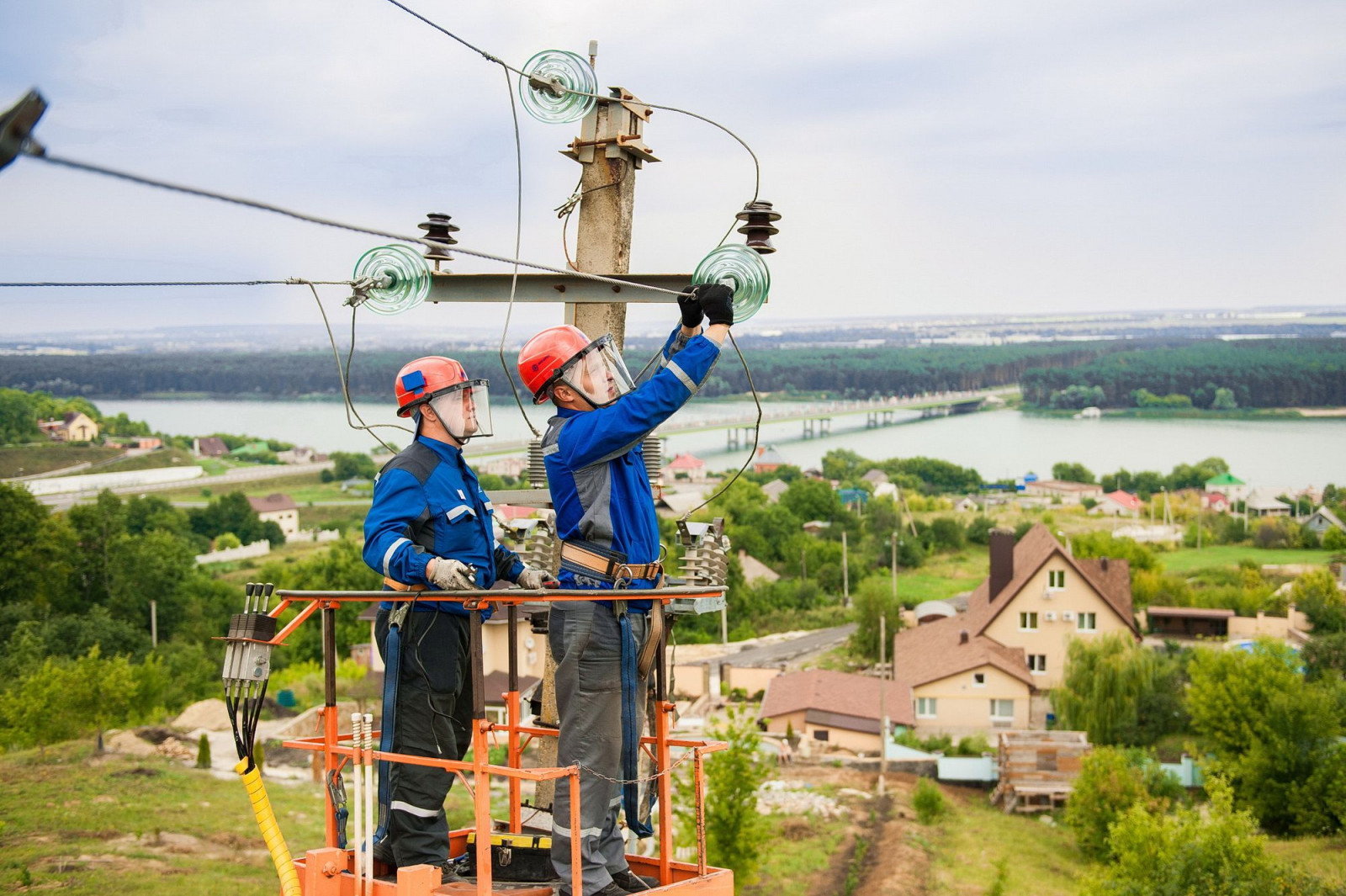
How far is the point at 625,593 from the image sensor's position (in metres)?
6.34

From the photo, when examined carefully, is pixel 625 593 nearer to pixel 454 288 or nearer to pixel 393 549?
pixel 393 549

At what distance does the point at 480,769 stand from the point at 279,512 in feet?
458

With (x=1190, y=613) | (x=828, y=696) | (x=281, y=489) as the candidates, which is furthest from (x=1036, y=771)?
(x=281, y=489)

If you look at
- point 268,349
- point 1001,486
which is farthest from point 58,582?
point 1001,486

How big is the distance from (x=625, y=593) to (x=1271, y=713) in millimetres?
50287

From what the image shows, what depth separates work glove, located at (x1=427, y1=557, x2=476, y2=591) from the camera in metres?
6.07

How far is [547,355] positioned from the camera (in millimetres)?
6910

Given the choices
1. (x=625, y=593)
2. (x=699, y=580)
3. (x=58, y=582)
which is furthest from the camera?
(x=58, y=582)

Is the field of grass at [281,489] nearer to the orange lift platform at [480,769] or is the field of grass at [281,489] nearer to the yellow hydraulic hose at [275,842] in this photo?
the orange lift platform at [480,769]

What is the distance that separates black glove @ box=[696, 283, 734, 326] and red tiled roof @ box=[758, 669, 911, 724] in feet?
179

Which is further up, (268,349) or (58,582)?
(268,349)

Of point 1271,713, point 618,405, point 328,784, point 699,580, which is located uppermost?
point 618,405

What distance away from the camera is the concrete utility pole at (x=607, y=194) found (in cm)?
978

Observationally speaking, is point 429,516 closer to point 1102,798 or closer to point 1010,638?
point 1102,798
